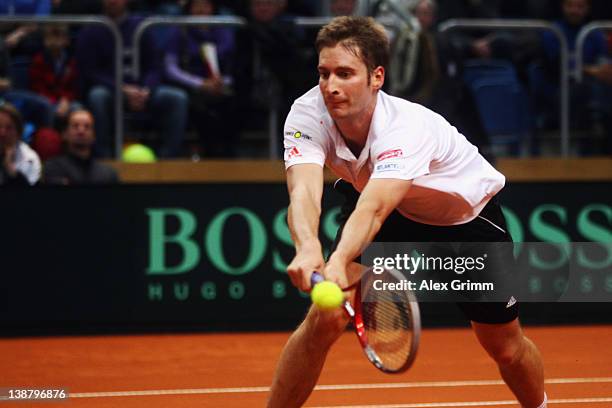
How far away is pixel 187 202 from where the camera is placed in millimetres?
9266

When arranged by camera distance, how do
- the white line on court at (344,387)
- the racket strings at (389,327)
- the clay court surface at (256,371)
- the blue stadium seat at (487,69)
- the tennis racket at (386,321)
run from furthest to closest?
the blue stadium seat at (487,69), the white line on court at (344,387), the clay court surface at (256,371), the racket strings at (389,327), the tennis racket at (386,321)

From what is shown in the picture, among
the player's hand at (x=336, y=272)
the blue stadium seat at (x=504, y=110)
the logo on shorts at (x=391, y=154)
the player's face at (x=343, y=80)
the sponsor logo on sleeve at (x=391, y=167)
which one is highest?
the player's face at (x=343, y=80)

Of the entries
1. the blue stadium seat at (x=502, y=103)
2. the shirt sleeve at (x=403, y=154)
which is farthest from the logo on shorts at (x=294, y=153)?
the blue stadium seat at (x=502, y=103)

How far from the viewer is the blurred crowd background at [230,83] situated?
31.3 ft

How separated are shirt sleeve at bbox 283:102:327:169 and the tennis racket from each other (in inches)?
20.3

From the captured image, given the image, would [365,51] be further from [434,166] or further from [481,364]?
[481,364]

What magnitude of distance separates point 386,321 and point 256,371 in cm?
319

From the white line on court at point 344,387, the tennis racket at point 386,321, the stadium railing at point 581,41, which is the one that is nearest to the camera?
the tennis racket at point 386,321

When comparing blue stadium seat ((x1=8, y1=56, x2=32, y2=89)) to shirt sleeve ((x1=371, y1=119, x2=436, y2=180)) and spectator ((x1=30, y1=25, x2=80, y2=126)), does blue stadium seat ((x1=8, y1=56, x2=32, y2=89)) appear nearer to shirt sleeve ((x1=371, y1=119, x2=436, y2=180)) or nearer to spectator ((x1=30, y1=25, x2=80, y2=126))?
spectator ((x1=30, y1=25, x2=80, y2=126))

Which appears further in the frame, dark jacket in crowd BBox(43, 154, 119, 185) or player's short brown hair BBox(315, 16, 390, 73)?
dark jacket in crowd BBox(43, 154, 119, 185)

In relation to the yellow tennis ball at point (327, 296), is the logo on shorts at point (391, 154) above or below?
above

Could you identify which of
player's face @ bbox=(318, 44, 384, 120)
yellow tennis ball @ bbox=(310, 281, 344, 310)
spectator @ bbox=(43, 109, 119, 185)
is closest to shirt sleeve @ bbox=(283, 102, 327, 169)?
player's face @ bbox=(318, 44, 384, 120)

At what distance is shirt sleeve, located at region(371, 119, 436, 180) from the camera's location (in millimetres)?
4570

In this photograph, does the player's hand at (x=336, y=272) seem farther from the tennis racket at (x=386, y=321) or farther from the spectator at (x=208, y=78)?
the spectator at (x=208, y=78)
